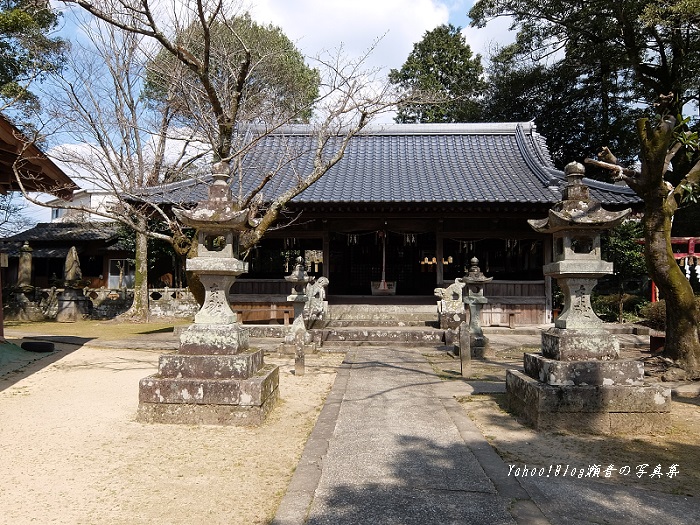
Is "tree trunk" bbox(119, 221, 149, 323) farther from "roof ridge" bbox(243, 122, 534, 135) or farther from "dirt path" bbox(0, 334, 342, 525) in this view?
"dirt path" bbox(0, 334, 342, 525)

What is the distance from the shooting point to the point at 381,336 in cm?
1190

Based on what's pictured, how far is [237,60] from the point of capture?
13.5m

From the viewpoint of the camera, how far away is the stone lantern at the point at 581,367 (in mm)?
4934

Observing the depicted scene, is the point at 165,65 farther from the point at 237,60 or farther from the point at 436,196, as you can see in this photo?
the point at 436,196

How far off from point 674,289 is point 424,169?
1010cm

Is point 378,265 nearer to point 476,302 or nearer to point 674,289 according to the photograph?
point 476,302

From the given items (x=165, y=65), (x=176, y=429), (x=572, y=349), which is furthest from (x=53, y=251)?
(x=572, y=349)

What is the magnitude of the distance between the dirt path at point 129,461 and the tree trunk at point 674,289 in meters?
5.45

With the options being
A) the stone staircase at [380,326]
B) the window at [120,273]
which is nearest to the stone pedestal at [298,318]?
the stone staircase at [380,326]

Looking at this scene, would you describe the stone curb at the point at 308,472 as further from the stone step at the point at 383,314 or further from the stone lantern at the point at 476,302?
the stone step at the point at 383,314

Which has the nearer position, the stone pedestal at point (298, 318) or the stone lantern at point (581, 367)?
the stone lantern at point (581, 367)

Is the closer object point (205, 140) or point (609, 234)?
point (205, 140)

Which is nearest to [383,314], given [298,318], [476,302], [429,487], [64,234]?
[476,302]

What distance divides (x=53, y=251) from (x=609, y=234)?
27.4m
